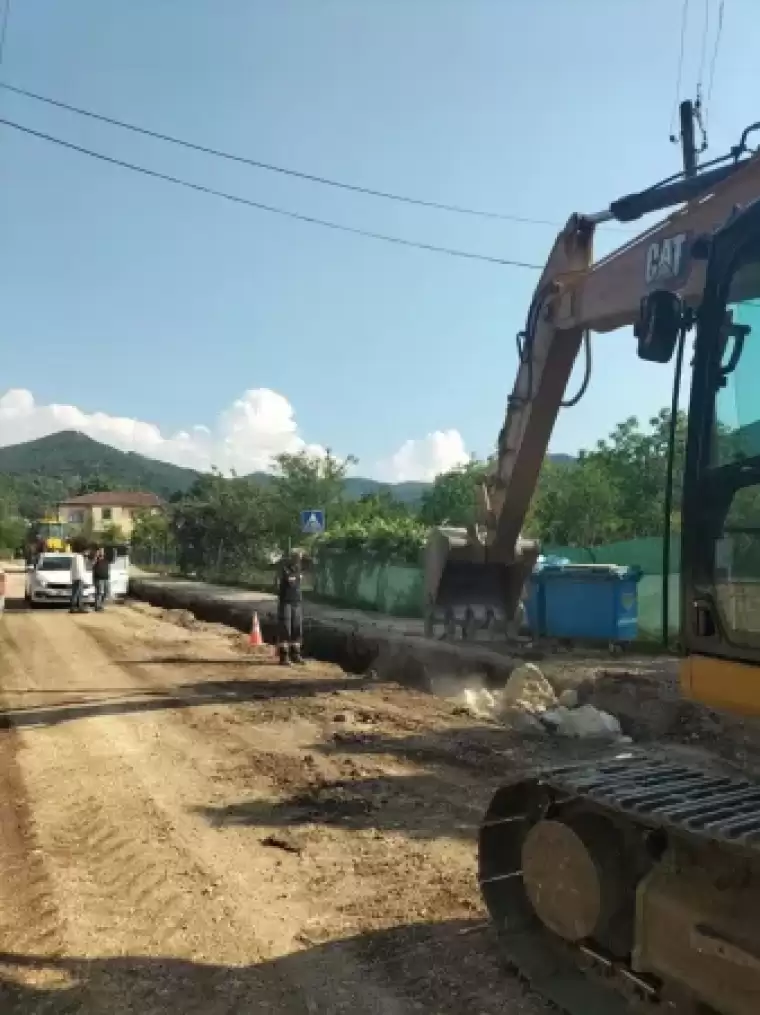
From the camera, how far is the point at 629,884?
3.54m

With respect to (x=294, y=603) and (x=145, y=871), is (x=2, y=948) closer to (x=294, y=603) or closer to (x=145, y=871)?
(x=145, y=871)

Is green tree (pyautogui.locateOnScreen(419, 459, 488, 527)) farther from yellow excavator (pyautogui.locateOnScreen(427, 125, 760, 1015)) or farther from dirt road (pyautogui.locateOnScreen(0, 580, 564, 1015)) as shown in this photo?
yellow excavator (pyautogui.locateOnScreen(427, 125, 760, 1015))

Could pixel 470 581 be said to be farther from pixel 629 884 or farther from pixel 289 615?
pixel 629 884

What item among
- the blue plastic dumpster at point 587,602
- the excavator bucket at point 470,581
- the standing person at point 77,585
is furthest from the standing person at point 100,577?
the excavator bucket at point 470,581

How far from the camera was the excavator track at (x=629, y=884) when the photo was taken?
3.10m

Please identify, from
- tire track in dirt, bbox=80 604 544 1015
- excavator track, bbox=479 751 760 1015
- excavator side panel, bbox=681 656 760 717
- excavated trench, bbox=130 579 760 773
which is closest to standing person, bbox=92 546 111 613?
excavated trench, bbox=130 579 760 773

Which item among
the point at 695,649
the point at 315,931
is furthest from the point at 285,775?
the point at 695,649

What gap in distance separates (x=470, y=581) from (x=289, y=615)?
11.3 feet

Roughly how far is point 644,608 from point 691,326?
40.4ft

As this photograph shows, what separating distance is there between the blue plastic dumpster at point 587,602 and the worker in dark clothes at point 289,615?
3802mm

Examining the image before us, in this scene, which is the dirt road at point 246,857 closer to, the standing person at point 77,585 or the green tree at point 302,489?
the standing person at point 77,585

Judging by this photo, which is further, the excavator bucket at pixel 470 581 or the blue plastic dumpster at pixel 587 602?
the blue plastic dumpster at pixel 587 602

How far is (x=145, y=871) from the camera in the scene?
5.57 m

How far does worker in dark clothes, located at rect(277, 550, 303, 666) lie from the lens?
14703 mm
